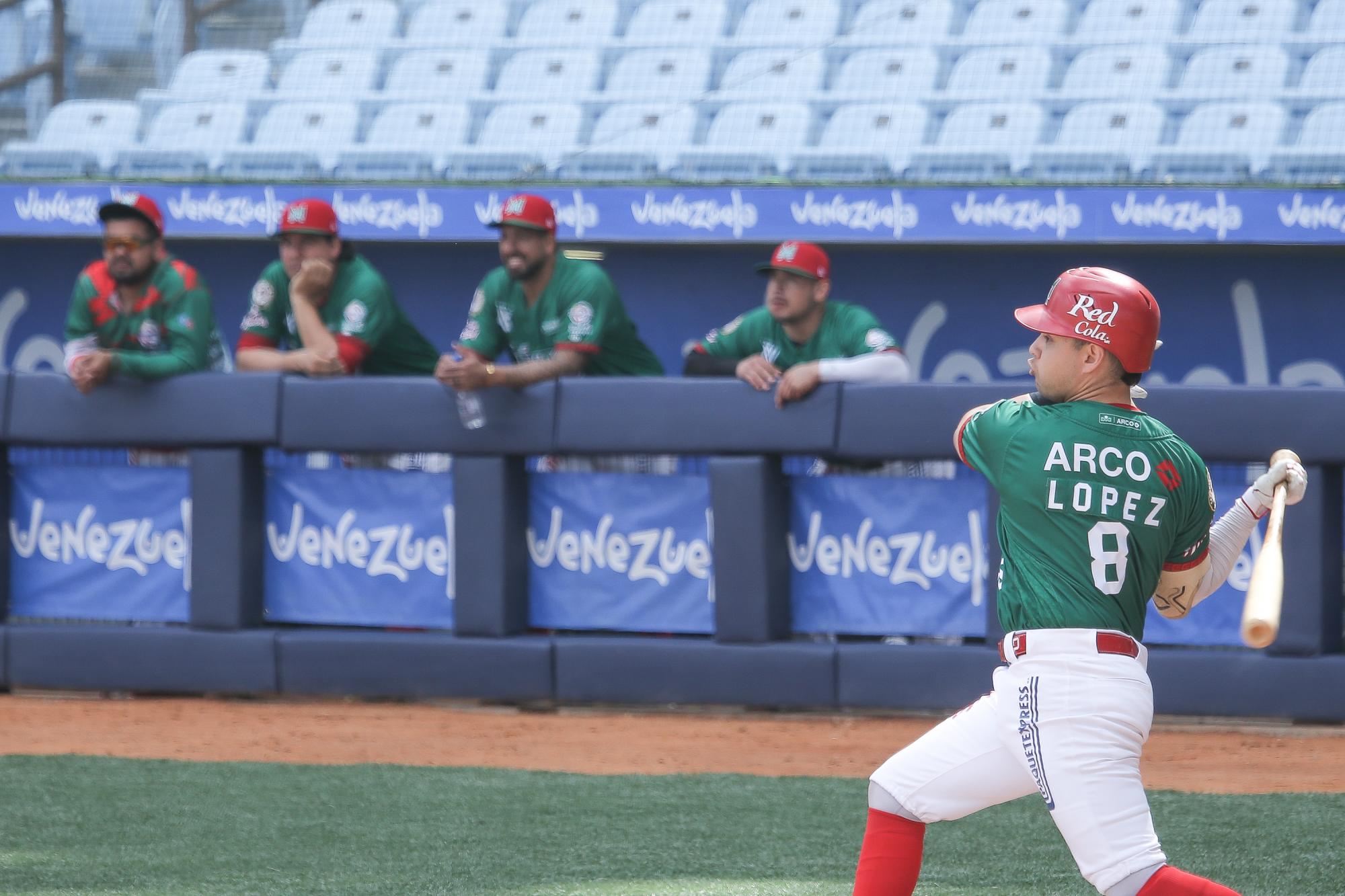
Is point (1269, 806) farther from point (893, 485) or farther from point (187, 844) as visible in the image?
point (187, 844)

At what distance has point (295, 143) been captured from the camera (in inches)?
392

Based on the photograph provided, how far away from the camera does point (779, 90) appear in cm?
985

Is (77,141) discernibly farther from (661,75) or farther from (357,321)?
(357,321)

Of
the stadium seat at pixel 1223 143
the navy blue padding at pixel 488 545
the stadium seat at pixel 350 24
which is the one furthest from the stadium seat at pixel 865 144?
the stadium seat at pixel 350 24

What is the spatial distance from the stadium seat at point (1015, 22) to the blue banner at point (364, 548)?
5.06 meters

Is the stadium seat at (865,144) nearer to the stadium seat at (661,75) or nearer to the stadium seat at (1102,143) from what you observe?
the stadium seat at (1102,143)

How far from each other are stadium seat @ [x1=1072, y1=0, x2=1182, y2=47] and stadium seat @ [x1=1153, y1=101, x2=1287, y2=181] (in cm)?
85

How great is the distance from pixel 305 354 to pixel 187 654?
1.35 m

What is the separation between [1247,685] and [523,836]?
2.91 m

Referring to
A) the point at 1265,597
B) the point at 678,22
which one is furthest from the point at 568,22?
the point at 1265,597

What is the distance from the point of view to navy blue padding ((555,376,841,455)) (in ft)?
20.3

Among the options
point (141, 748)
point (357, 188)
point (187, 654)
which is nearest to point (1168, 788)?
point (141, 748)

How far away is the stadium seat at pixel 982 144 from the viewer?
28.2 feet

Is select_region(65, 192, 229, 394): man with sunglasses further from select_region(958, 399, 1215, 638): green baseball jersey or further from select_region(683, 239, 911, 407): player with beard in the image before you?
select_region(958, 399, 1215, 638): green baseball jersey
